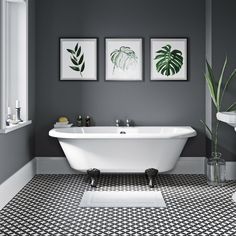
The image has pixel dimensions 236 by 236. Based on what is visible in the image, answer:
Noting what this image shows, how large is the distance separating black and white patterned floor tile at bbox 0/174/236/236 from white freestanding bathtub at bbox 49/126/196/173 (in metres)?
0.25

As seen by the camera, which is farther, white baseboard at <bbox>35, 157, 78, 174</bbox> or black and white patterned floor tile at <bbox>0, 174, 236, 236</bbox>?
white baseboard at <bbox>35, 157, 78, 174</bbox>

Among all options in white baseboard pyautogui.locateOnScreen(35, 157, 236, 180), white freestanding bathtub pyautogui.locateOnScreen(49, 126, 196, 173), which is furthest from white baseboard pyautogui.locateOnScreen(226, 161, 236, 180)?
white freestanding bathtub pyautogui.locateOnScreen(49, 126, 196, 173)

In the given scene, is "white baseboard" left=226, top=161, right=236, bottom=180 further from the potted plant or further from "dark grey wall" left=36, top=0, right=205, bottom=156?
"dark grey wall" left=36, top=0, right=205, bottom=156

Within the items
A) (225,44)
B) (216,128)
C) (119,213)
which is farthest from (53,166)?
(225,44)

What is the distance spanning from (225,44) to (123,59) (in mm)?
1352

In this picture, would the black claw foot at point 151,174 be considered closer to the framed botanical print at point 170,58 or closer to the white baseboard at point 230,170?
the white baseboard at point 230,170

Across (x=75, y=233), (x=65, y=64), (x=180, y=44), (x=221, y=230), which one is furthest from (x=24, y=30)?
(x=221, y=230)

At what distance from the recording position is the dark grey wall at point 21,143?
4.07 m

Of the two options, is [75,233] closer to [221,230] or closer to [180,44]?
[221,230]

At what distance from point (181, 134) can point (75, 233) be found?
6.55ft

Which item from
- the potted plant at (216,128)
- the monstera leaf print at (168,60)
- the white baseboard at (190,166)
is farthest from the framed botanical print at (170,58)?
the white baseboard at (190,166)

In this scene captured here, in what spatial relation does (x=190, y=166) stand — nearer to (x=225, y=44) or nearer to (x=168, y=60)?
(x=168, y=60)

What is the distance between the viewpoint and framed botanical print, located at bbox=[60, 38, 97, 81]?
218 inches

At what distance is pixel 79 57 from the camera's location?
18.2 feet
